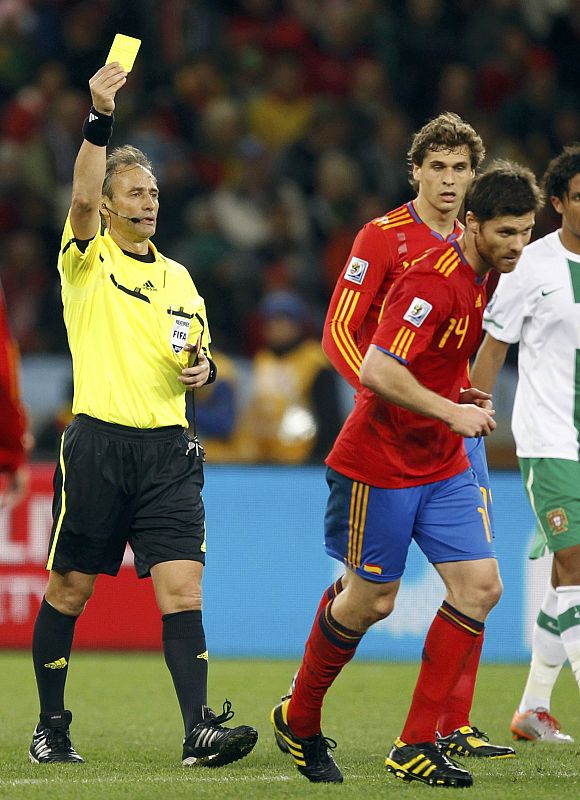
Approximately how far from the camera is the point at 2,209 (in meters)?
13.0

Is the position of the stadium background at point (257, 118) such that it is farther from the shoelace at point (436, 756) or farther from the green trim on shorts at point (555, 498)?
the shoelace at point (436, 756)

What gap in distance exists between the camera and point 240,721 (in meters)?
6.71

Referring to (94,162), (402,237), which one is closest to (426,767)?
(402,237)

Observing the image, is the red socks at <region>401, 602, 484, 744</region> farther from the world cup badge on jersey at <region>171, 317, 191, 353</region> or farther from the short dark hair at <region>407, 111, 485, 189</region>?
the short dark hair at <region>407, 111, 485, 189</region>

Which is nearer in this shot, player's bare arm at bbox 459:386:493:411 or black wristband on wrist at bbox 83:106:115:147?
player's bare arm at bbox 459:386:493:411

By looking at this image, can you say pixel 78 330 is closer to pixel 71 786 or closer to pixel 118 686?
pixel 71 786

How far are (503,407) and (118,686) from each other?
4135 millimetres

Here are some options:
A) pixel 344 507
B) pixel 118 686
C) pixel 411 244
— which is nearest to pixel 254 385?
pixel 118 686

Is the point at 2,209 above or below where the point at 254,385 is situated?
above

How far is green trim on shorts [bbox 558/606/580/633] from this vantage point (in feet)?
18.5

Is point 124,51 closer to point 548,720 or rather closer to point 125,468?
point 125,468

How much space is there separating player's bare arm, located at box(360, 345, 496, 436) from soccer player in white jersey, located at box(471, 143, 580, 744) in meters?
1.15

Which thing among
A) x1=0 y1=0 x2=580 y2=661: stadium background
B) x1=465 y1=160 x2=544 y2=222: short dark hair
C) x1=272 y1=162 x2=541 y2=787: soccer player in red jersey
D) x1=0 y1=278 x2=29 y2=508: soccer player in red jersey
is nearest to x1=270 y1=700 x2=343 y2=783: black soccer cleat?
x1=272 y1=162 x2=541 y2=787: soccer player in red jersey

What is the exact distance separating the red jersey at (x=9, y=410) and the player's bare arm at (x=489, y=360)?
8.75 ft
